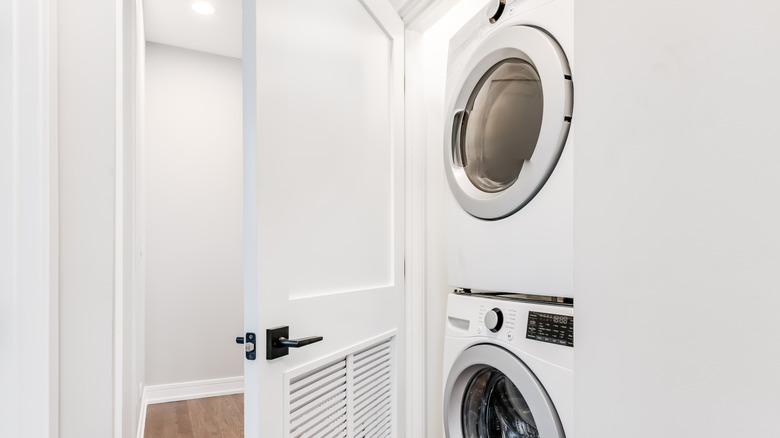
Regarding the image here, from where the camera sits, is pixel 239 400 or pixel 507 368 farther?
pixel 239 400

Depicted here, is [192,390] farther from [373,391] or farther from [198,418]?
[373,391]

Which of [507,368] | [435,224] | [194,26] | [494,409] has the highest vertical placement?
[194,26]

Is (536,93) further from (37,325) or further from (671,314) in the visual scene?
(37,325)

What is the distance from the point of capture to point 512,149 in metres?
1.27

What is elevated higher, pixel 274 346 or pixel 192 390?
pixel 274 346

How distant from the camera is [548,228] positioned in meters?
1.10

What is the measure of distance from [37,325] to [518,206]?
1.13 metres

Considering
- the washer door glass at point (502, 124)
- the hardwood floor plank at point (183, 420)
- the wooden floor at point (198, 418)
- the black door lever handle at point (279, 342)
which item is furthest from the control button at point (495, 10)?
the hardwood floor plank at point (183, 420)

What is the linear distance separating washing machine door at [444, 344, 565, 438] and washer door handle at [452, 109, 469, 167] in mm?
620

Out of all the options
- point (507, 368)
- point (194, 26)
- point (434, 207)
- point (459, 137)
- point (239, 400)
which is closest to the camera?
point (507, 368)

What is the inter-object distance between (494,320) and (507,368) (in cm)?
13

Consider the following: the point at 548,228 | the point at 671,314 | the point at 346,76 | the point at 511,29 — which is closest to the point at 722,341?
the point at 671,314

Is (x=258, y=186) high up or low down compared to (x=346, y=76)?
down

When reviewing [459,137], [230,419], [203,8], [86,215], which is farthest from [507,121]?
[230,419]
